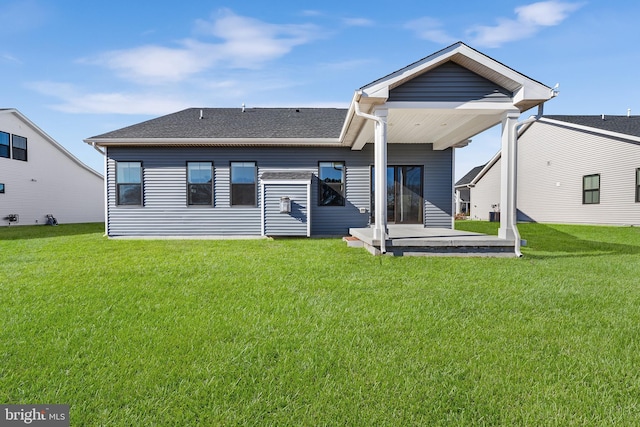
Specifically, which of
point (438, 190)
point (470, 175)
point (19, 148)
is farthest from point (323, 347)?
point (470, 175)

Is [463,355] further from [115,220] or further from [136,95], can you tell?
[136,95]

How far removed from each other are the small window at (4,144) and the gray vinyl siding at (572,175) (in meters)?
28.6

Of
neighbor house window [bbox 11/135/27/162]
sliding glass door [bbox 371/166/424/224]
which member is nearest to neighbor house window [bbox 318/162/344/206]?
sliding glass door [bbox 371/166/424/224]

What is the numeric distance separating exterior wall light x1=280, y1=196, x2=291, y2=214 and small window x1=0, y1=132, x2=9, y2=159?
16.8m

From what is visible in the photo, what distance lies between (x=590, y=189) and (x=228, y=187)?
16.8 m

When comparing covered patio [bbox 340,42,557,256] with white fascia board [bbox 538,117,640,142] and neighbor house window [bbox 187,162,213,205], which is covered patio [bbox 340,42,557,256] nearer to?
neighbor house window [bbox 187,162,213,205]

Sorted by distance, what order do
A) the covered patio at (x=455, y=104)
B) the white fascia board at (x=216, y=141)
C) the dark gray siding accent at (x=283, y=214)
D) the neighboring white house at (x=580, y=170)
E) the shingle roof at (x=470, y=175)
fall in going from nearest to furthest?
the covered patio at (x=455, y=104) → the dark gray siding accent at (x=283, y=214) → the white fascia board at (x=216, y=141) → the neighboring white house at (x=580, y=170) → the shingle roof at (x=470, y=175)

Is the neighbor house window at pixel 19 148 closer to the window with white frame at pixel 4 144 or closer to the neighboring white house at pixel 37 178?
the neighboring white house at pixel 37 178

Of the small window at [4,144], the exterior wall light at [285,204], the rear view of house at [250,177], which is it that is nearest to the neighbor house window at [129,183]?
the rear view of house at [250,177]

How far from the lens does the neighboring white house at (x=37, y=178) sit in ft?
53.4

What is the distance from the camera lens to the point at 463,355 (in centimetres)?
237

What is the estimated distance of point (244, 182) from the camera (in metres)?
10.1

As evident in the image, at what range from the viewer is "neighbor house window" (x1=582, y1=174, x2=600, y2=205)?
14.8 m

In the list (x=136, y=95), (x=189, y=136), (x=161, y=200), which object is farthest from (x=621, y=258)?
(x=136, y=95)
